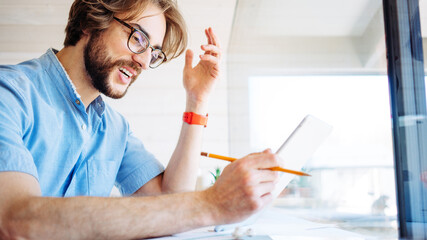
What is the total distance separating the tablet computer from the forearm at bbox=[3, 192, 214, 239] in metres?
0.17

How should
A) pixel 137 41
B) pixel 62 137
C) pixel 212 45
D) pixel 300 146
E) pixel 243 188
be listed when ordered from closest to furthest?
1. pixel 243 188
2. pixel 300 146
3. pixel 62 137
4. pixel 212 45
5. pixel 137 41

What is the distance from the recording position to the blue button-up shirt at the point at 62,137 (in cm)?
77

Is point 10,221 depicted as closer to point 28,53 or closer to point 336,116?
point 336,116

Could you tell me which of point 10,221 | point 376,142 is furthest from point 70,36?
point 376,142

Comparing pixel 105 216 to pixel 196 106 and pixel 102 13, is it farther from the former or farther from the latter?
pixel 102 13

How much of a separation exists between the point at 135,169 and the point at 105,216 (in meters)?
0.65

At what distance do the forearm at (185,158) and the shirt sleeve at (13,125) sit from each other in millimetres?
481

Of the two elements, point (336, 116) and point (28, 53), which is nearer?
point (336, 116)

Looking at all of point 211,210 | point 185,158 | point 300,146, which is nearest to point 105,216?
point 211,210

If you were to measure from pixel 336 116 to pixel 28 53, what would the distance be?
8.89ft

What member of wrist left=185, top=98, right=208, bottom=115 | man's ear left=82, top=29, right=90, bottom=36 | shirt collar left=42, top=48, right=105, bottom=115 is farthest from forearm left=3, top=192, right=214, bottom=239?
man's ear left=82, top=29, right=90, bottom=36

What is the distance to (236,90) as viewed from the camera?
277 centimetres

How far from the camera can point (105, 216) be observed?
57cm

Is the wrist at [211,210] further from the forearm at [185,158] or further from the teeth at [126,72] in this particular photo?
the teeth at [126,72]
